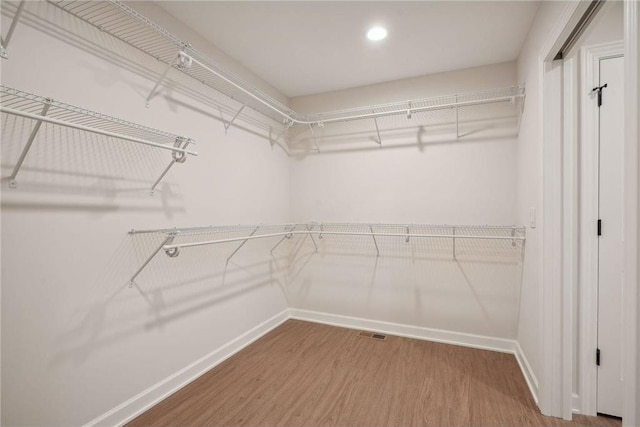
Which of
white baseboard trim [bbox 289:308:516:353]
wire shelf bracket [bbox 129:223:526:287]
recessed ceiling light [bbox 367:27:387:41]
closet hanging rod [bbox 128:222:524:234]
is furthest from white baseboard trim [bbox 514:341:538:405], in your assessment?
recessed ceiling light [bbox 367:27:387:41]

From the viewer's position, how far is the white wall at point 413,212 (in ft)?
Answer: 8.10

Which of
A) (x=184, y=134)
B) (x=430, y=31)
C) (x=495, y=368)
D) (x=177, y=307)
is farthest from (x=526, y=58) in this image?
(x=177, y=307)

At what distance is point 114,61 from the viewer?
1.58 m

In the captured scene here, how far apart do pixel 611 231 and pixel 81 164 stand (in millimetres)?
2857

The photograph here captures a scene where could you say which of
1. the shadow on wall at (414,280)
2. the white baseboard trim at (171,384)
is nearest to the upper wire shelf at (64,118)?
the white baseboard trim at (171,384)

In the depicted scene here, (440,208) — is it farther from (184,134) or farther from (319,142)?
(184,134)

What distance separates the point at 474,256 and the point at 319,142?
1.90 metres

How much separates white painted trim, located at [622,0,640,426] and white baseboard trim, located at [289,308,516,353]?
5.83 ft

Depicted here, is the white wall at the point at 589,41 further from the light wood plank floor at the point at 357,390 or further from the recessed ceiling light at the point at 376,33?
the recessed ceiling light at the point at 376,33

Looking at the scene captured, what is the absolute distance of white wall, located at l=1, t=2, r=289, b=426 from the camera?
1227mm

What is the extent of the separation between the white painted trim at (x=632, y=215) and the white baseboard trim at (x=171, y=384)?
2.19m

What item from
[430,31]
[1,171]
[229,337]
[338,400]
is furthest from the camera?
[229,337]

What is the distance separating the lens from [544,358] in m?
1.64

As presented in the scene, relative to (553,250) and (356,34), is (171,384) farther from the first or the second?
(356,34)
